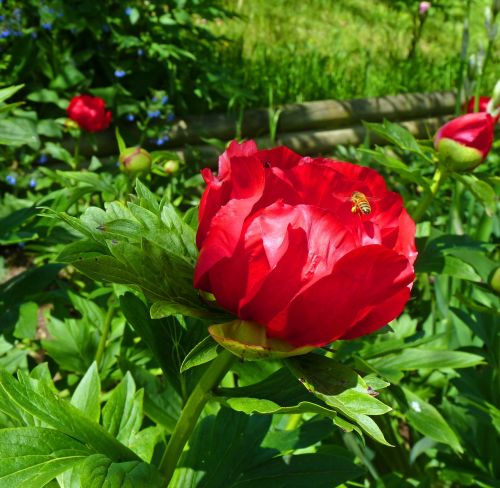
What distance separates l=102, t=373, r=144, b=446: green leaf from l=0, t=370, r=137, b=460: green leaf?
0.13 m

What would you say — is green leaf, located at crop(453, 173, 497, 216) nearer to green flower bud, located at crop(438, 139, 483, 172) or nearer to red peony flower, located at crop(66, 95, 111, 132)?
green flower bud, located at crop(438, 139, 483, 172)

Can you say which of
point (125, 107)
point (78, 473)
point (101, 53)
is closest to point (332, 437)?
point (78, 473)

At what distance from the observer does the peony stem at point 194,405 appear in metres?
0.59

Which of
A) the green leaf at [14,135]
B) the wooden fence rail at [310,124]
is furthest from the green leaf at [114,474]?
the wooden fence rail at [310,124]

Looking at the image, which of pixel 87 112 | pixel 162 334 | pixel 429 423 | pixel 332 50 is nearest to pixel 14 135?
pixel 162 334

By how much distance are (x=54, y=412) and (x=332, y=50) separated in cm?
414

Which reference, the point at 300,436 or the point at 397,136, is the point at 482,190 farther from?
the point at 300,436

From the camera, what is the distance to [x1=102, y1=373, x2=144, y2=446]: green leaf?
2.52 ft

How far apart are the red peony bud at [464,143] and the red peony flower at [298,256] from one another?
0.56 m

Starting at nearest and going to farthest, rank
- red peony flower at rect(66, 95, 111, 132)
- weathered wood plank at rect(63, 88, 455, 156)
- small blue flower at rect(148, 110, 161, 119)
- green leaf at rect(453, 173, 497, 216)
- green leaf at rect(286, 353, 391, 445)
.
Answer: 1. green leaf at rect(286, 353, 391, 445)
2. green leaf at rect(453, 173, 497, 216)
3. red peony flower at rect(66, 95, 111, 132)
4. small blue flower at rect(148, 110, 161, 119)
5. weathered wood plank at rect(63, 88, 455, 156)

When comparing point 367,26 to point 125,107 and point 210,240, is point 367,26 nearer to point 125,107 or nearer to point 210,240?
point 125,107

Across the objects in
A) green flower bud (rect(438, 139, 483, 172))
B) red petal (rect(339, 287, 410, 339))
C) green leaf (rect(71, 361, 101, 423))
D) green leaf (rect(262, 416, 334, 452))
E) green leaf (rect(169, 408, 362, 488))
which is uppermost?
red petal (rect(339, 287, 410, 339))

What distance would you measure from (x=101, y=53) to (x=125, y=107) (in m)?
0.30

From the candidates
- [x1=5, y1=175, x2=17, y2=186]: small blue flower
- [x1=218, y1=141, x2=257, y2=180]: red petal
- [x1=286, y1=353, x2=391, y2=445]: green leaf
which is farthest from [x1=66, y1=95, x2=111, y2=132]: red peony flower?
[x1=286, y1=353, x2=391, y2=445]: green leaf
